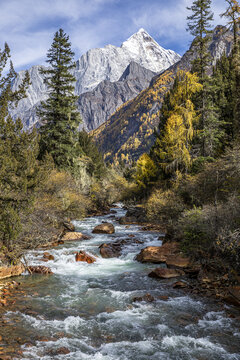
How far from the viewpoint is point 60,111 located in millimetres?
23688

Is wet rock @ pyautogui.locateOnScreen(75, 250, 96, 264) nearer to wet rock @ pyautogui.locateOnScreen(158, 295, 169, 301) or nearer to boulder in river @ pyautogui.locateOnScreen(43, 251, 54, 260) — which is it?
boulder in river @ pyautogui.locateOnScreen(43, 251, 54, 260)

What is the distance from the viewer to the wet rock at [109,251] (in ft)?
44.3

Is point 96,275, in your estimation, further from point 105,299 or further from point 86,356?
point 86,356

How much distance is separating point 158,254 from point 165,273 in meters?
2.30

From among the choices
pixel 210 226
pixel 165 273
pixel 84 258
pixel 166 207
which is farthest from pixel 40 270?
pixel 166 207

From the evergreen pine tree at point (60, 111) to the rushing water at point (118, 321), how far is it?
15.2 metres

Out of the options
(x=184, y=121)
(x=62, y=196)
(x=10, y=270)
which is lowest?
(x=10, y=270)

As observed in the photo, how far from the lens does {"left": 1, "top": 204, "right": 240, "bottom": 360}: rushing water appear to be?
18.1 ft

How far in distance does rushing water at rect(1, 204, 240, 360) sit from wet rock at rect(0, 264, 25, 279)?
0.55 m

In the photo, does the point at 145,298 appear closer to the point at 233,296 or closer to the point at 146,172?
the point at 233,296

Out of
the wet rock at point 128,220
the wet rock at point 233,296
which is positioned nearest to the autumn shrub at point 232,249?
the wet rock at point 233,296

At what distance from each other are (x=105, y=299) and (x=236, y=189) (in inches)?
330

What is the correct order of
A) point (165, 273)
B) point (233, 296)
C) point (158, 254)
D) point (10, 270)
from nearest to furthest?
point (233, 296) < point (10, 270) < point (165, 273) < point (158, 254)

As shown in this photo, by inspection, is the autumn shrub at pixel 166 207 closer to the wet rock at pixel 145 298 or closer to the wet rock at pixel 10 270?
the wet rock at pixel 145 298
